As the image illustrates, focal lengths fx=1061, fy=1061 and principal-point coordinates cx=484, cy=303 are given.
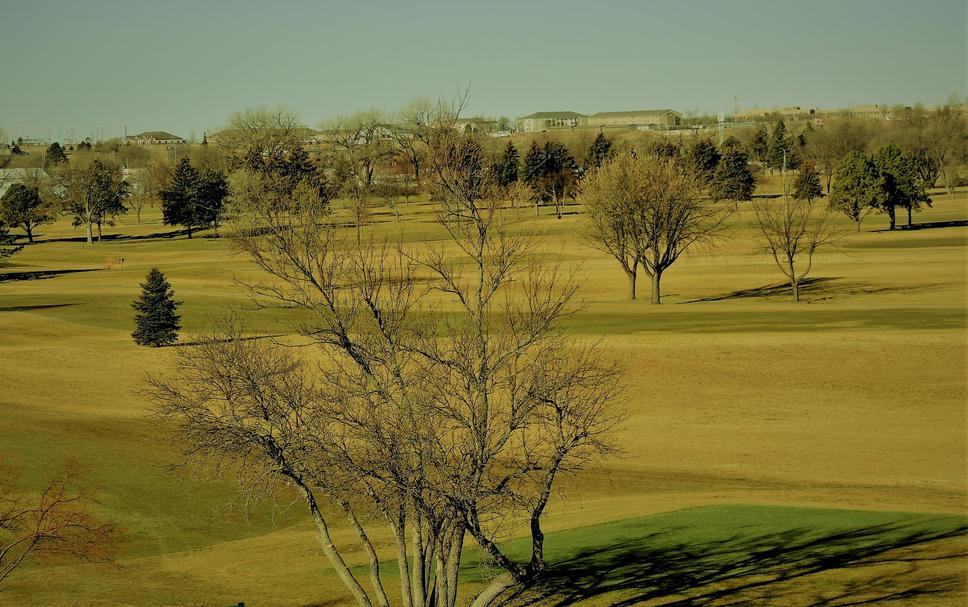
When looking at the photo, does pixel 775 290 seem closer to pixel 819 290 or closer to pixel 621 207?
pixel 819 290

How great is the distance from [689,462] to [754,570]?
39.1 ft

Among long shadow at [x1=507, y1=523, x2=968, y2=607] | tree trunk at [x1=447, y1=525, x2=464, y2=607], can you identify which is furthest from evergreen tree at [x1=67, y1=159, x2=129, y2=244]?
tree trunk at [x1=447, y1=525, x2=464, y2=607]

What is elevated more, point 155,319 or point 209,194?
point 209,194

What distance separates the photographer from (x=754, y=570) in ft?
73.7

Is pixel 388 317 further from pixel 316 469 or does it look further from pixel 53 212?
pixel 53 212

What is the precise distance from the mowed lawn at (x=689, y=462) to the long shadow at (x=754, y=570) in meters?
0.08

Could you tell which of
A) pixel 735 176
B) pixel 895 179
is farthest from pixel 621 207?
pixel 735 176

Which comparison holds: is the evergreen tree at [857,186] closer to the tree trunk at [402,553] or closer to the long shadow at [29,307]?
the long shadow at [29,307]

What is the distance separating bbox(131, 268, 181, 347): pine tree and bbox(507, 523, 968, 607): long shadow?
3661 centimetres

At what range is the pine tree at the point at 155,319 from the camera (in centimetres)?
5559

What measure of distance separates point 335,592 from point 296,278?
7637mm

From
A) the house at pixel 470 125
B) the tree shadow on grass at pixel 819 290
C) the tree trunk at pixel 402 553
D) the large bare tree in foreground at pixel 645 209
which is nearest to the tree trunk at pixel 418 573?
the tree trunk at pixel 402 553

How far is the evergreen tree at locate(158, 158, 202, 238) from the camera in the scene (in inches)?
5094

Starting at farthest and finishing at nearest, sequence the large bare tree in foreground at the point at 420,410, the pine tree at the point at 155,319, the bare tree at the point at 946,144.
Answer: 1. the bare tree at the point at 946,144
2. the pine tree at the point at 155,319
3. the large bare tree in foreground at the point at 420,410
